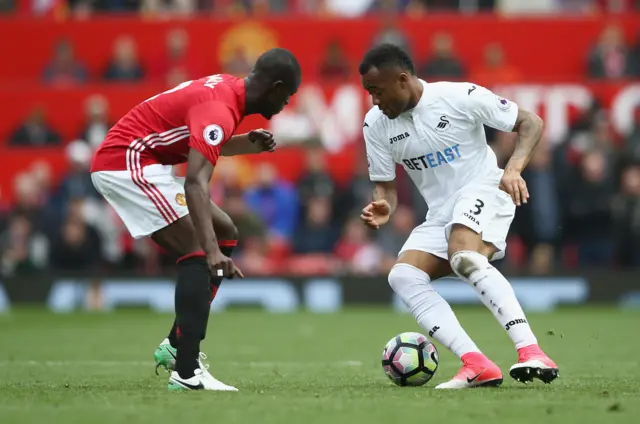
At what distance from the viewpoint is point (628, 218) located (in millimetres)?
17875

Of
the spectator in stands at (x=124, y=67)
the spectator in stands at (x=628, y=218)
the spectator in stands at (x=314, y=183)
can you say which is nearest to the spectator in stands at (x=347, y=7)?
the spectator in stands at (x=124, y=67)

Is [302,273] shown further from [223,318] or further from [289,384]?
[289,384]

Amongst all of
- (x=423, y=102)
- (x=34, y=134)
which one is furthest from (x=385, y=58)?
(x=34, y=134)

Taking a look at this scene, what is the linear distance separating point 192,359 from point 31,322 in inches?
353

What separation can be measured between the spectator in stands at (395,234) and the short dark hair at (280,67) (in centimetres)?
1069

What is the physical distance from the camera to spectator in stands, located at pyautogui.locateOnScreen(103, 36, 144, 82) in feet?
69.0

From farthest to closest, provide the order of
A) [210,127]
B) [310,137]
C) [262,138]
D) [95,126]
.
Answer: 1. [310,137]
2. [95,126]
3. [262,138]
4. [210,127]

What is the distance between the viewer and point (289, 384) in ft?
26.4

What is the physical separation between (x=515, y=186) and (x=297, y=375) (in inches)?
93.9

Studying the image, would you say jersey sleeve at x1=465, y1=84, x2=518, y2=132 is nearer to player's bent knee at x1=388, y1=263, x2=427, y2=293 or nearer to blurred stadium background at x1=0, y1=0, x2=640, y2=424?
player's bent knee at x1=388, y1=263, x2=427, y2=293

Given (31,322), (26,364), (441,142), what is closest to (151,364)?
(26,364)

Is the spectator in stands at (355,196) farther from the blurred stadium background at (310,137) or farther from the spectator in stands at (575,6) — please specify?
the spectator in stands at (575,6)

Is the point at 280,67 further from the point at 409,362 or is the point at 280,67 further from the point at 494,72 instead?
the point at 494,72

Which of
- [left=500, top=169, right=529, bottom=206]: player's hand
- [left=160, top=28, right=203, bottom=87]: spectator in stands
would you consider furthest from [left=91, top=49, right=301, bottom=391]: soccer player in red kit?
[left=160, top=28, right=203, bottom=87]: spectator in stands
